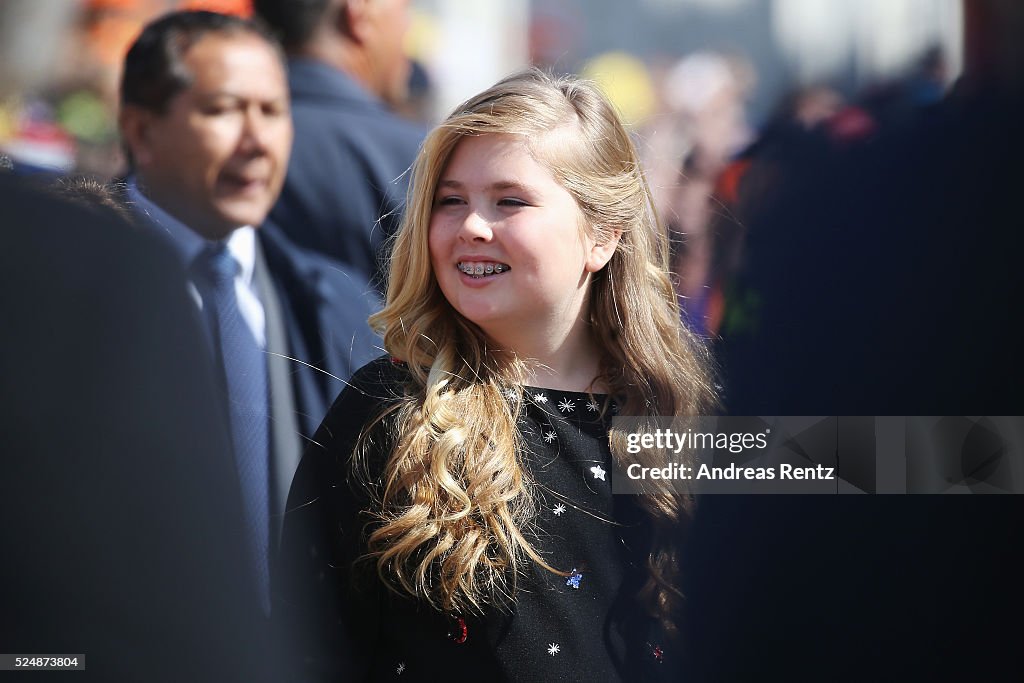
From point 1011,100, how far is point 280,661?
1.55 metres

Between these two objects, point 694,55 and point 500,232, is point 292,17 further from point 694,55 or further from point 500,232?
point 694,55

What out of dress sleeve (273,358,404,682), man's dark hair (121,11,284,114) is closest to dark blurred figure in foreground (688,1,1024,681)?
dress sleeve (273,358,404,682)

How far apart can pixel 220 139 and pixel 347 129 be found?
0.68 feet

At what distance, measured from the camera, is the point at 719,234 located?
5.63 feet

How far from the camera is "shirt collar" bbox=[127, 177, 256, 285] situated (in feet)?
5.28

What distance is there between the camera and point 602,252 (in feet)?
4.92

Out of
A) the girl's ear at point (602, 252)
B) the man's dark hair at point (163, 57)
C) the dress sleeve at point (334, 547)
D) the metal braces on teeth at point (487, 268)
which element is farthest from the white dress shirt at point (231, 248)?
the girl's ear at point (602, 252)

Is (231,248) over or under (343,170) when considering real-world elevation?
under

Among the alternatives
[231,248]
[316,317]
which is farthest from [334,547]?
[231,248]

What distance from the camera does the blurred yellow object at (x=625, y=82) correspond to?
1643 millimetres

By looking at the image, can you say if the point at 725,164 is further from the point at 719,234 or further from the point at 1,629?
A: the point at 1,629

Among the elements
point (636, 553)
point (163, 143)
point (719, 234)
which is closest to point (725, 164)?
point (719, 234)

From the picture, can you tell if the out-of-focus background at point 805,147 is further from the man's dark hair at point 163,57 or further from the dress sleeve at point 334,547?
the dress sleeve at point 334,547

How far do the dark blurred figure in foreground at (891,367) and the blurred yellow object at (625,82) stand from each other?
27 cm
